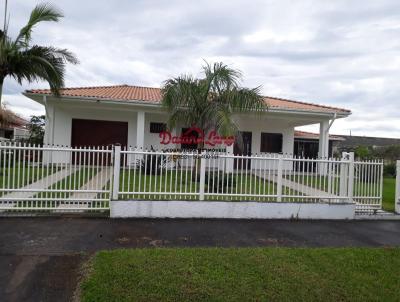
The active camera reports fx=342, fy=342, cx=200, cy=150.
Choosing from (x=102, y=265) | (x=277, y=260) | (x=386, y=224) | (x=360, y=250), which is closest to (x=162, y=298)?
(x=102, y=265)

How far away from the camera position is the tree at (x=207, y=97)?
9.51 meters

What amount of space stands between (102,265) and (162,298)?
1044 mm

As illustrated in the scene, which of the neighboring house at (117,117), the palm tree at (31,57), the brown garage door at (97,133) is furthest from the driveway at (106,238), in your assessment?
the brown garage door at (97,133)

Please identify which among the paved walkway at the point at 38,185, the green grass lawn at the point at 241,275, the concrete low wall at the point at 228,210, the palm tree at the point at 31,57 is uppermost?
the palm tree at the point at 31,57

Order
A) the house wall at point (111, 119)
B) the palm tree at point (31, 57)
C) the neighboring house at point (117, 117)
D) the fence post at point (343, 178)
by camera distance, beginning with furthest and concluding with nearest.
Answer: the house wall at point (111, 119) < the neighboring house at point (117, 117) < the palm tree at point (31, 57) < the fence post at point (343, 178)

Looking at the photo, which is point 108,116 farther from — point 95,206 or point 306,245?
point 306,245

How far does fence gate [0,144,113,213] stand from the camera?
20.6 ft

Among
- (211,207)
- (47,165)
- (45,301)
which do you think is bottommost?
(45,301)

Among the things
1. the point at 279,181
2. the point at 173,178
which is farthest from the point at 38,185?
the point at 279,181

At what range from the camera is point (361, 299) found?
11.5 ft

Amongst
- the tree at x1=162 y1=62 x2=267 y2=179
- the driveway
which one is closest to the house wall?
the tree at x1=162 y1=62 x2=267 y2=179

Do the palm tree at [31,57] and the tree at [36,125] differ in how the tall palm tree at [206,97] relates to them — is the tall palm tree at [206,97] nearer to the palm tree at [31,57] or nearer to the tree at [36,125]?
the palm tree at [31,57]

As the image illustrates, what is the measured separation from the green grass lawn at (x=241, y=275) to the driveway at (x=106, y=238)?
37cm

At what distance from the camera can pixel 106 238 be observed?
17.1 ft
